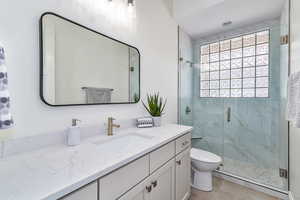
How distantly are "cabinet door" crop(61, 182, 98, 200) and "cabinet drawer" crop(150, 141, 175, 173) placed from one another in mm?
456

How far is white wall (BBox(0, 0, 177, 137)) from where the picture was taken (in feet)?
2.77

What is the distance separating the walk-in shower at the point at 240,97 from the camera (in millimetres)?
→ 2141

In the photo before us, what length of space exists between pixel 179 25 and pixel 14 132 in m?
2.50

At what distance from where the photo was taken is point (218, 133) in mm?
2662

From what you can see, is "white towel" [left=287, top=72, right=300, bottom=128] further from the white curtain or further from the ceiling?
the white curtain

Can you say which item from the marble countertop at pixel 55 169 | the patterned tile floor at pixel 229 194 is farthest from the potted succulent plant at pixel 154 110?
the patterned tile floor at pixel 229 194

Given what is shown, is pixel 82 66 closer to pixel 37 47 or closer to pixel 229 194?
pixel 37 47

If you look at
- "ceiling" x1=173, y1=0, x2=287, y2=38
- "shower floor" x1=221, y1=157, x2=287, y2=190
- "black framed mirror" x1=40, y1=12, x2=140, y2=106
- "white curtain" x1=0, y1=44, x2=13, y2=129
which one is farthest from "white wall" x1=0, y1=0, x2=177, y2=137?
"shower floor" x1=221, y1=157, x2=287, y2=190

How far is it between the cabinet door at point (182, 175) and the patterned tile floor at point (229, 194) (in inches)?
9.6

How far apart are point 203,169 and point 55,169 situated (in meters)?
1.71

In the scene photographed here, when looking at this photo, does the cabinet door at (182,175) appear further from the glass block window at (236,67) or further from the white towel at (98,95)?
the glass block window at (236,67)

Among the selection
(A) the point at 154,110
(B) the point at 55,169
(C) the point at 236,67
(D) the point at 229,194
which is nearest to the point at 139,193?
(B) the point at 55,169

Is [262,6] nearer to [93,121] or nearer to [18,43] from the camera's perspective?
[93,121]

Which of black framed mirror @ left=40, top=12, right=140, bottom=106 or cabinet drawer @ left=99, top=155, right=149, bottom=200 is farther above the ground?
black framed mirror @ left=40, top=12, right=140, bottom=106
